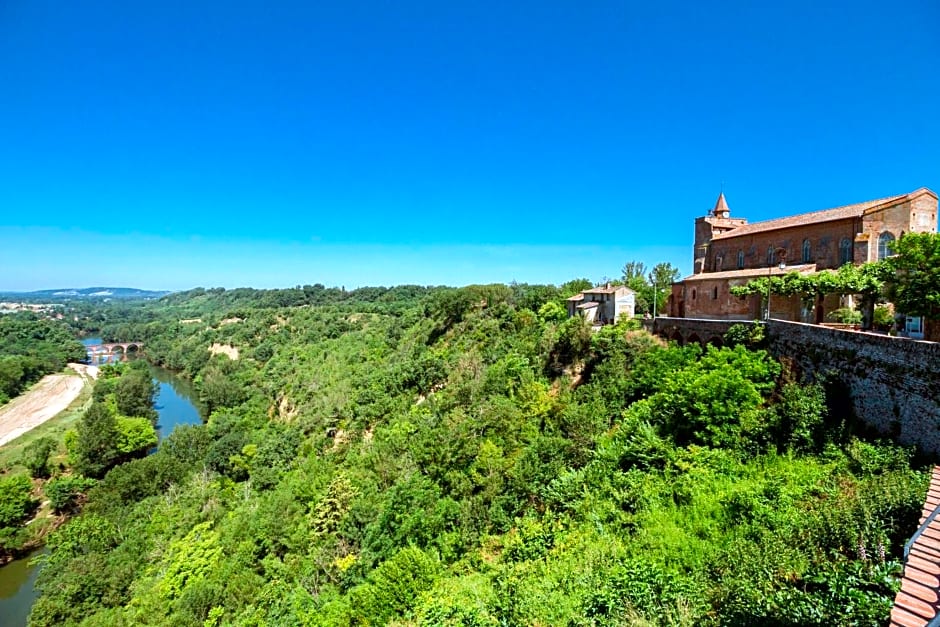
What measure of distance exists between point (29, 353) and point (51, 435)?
5846 centimetres

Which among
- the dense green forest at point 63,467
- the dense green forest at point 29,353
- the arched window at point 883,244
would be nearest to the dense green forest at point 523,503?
the dense green forest at point 63,467

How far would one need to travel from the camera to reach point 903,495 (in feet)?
25.5

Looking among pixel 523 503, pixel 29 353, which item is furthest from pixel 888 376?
→ pixel 29 353

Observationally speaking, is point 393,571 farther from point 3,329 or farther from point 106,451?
point 3,329

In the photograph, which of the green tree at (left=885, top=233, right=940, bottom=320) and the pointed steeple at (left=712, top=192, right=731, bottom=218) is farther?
the pointed steeple at (left=712, top=192, right=731, bottom=218)

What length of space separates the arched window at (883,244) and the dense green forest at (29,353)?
3517 inches

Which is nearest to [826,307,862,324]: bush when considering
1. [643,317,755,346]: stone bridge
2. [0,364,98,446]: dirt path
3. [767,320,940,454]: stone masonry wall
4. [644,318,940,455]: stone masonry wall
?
[643,317,755,346]: stone bridge

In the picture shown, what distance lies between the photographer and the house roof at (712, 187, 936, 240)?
19.5 m

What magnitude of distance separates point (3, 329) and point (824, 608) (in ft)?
481

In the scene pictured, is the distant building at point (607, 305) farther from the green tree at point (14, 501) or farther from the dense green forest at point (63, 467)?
the green tree at point (14, 501)

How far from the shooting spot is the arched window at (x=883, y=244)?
19375 mm

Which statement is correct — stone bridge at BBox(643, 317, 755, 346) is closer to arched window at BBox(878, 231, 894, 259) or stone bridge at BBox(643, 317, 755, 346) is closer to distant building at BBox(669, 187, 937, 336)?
distant building at BBox(669, 187, 937, 336)

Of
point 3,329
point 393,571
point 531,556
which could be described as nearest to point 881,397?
point 531,556

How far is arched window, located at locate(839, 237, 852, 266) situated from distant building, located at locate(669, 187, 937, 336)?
1.5 inches
